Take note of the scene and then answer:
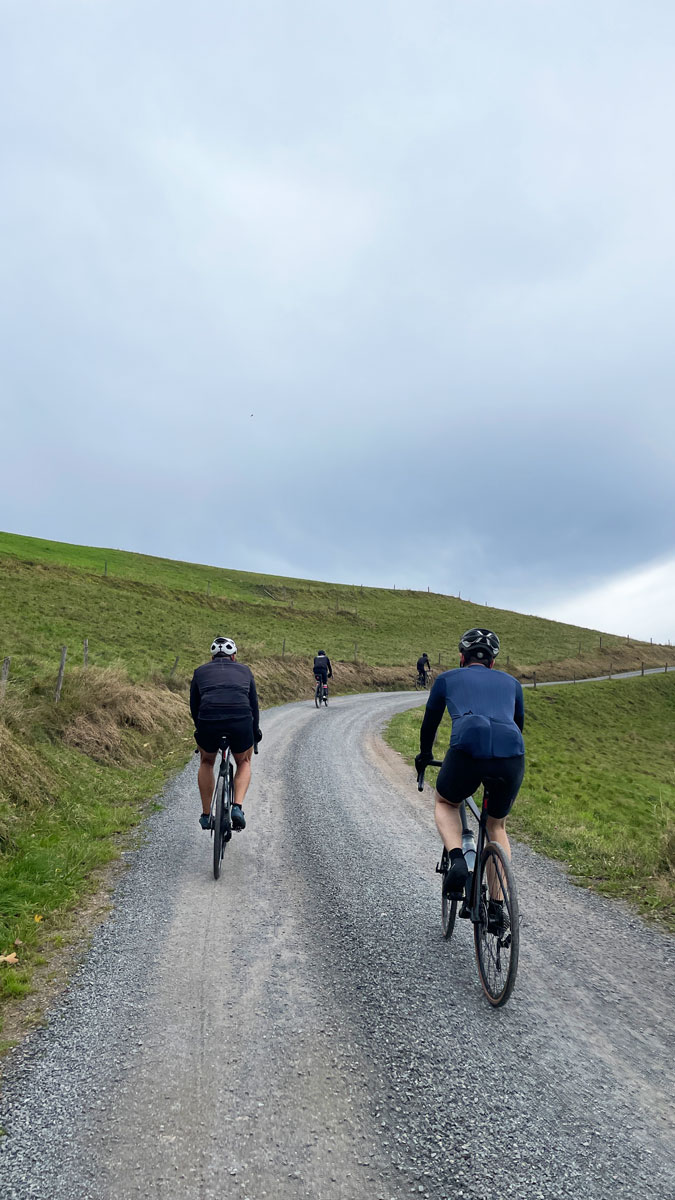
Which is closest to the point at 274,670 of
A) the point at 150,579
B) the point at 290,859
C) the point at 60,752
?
the point at 60,752

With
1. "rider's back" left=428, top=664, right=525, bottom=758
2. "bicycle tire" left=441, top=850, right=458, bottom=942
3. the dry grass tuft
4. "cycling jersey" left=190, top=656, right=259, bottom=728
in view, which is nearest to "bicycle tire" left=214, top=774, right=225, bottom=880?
"cycling jersey" left=190, top=656, right=259, bottom=728

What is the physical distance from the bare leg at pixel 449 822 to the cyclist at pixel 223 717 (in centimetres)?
273

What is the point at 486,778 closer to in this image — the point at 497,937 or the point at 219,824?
the point at 497,937

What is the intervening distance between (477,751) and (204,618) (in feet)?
141

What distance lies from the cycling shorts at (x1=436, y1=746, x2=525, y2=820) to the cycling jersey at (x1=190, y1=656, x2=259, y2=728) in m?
2.87

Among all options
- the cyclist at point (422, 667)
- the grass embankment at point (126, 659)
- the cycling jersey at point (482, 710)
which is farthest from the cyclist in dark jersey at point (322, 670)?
the cycling jersey at point (482, 710)

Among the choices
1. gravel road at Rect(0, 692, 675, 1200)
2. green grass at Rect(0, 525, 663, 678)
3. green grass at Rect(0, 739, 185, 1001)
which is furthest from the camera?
green grass at Rect(0, 525, 663, 678)

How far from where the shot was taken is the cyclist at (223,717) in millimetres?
6691

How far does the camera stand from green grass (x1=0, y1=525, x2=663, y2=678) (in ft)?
98.4

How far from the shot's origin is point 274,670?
3006 cm

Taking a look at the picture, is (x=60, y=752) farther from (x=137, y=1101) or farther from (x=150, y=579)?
(x=150, y=579)

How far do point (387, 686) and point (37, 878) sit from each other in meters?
33.9

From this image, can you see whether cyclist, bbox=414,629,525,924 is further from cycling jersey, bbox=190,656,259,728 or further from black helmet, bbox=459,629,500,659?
cycling jersey, bbox=190,656,259,728

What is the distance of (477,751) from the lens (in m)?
4.15
